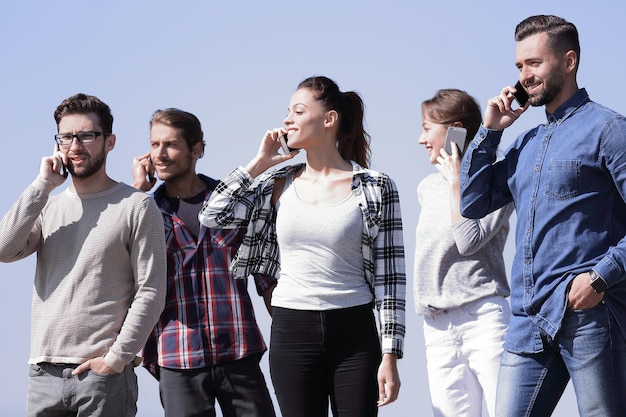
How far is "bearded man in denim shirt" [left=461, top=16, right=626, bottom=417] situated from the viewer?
14.3 ft

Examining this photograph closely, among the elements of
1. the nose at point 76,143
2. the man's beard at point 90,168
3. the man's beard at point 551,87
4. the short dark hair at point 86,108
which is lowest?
the man's beard at point 551,87

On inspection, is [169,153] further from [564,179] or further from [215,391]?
[564,179]

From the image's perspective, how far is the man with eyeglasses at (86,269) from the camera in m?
5.61

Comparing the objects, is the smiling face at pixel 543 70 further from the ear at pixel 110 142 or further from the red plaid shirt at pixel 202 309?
the ear at pixel 110 142

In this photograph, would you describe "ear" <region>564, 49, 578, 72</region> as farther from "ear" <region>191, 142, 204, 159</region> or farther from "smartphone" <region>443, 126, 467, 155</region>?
"ear" <region>191, 142, 204, 159</region>

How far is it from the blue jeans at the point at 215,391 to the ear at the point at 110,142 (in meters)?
1.52

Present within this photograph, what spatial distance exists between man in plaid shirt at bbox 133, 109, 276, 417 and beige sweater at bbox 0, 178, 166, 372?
0.36m

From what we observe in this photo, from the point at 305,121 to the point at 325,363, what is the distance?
4.67 ft

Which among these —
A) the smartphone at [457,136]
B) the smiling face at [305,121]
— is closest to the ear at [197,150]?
the smiling face at [305,121]

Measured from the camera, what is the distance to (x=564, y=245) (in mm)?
4465

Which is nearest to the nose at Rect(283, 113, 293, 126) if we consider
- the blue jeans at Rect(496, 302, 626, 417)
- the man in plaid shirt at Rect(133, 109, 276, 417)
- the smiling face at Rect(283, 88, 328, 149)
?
the smiling face at Rect(283, 88, 328, 149)

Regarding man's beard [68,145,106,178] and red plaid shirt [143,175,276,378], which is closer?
man's beard [68,145,106,178]

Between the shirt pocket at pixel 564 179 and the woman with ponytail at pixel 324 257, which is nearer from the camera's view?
the shirt pocket at pixel 564 179

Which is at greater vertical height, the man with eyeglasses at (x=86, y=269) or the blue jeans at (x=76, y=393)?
the man with eyeglasses at (x=86, y=269)
